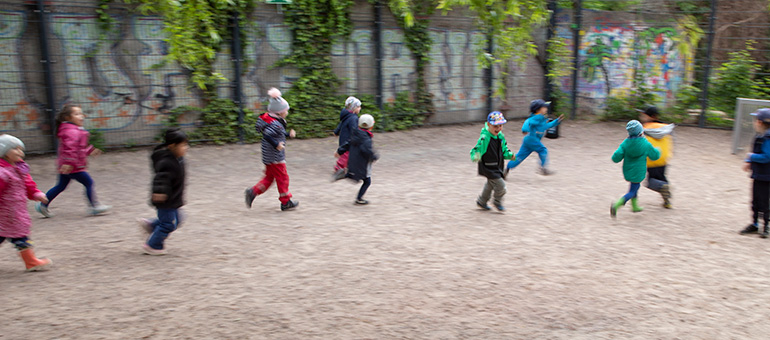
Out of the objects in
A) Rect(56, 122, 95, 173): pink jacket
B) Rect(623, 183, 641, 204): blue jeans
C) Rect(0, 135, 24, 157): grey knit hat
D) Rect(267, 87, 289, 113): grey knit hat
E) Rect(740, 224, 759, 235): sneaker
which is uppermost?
Rect(267, 87, 289, 113): grey knit hat

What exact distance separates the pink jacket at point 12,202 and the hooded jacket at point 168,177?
3.48 ft

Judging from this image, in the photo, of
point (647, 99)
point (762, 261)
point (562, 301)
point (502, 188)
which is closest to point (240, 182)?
point (502, 188)

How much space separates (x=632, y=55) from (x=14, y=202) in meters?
13.7

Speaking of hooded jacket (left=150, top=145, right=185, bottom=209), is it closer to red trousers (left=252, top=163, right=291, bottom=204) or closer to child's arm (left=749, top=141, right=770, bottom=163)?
red trousers (left=252, top=163, right=291, bottom=204)

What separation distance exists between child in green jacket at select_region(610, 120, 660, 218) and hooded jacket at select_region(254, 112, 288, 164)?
397 cm

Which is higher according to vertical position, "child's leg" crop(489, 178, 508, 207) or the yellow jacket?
the yellow jacket

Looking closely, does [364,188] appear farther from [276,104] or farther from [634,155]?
[634,155]

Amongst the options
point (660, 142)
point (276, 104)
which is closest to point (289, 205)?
point (276, 104)

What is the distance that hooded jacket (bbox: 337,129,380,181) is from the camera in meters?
7.45

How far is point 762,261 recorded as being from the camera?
573cm

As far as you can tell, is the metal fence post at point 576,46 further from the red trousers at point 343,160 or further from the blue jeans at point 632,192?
the blue jeans at point 632,192

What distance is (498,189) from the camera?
717 cm

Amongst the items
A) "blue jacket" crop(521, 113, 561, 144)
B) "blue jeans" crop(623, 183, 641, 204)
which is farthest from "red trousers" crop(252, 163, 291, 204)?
"blue jeans" crop(623, 183, 641, 204)

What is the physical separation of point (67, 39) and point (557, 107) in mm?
10849
